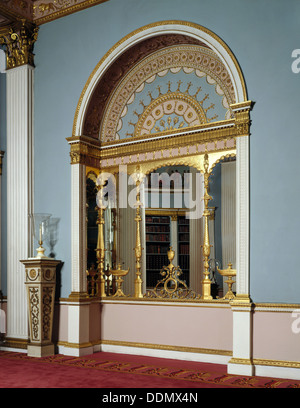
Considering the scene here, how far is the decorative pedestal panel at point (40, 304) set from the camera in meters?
6.79

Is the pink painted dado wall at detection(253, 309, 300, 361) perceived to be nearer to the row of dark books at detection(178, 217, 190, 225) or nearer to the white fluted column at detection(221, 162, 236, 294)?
the white fluted column at detection(221, 162, 236, 294)

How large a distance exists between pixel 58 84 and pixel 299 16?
338cm

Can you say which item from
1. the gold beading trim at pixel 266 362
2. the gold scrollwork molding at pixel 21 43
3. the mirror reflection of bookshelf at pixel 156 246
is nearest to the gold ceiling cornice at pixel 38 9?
the gold scrollwork molding at pixel 21 43

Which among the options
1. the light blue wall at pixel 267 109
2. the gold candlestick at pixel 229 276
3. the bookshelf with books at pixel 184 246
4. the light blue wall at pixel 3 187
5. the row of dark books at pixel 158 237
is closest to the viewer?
the light blue wall at pixel 267 109

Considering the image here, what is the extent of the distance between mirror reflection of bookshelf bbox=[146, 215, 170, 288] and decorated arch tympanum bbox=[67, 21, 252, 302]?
1.01 feet

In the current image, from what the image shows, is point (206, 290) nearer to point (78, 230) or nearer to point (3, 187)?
point (78, 230)

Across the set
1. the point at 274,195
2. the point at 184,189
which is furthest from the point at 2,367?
the point at 274,195

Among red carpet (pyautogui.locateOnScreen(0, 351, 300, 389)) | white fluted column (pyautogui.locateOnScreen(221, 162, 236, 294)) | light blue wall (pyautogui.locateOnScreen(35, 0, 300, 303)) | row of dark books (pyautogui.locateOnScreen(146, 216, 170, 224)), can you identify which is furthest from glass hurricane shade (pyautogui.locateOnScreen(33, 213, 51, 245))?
light blue wall (pyautogui.locateOnScreen(35, 0, 300, 303))

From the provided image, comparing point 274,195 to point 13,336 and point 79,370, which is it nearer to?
point 79,370

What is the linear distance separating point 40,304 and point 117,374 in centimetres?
169

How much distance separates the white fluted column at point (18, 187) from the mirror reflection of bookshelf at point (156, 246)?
1.66 metres

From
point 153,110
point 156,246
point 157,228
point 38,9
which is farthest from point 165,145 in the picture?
point 38,9

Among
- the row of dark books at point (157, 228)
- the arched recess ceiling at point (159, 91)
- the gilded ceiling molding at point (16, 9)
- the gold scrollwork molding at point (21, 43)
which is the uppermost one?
the gilded ceiling molding at point (16, 9)

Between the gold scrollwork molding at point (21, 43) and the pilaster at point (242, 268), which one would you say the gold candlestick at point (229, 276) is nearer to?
the pilaster at point (242, 268)
